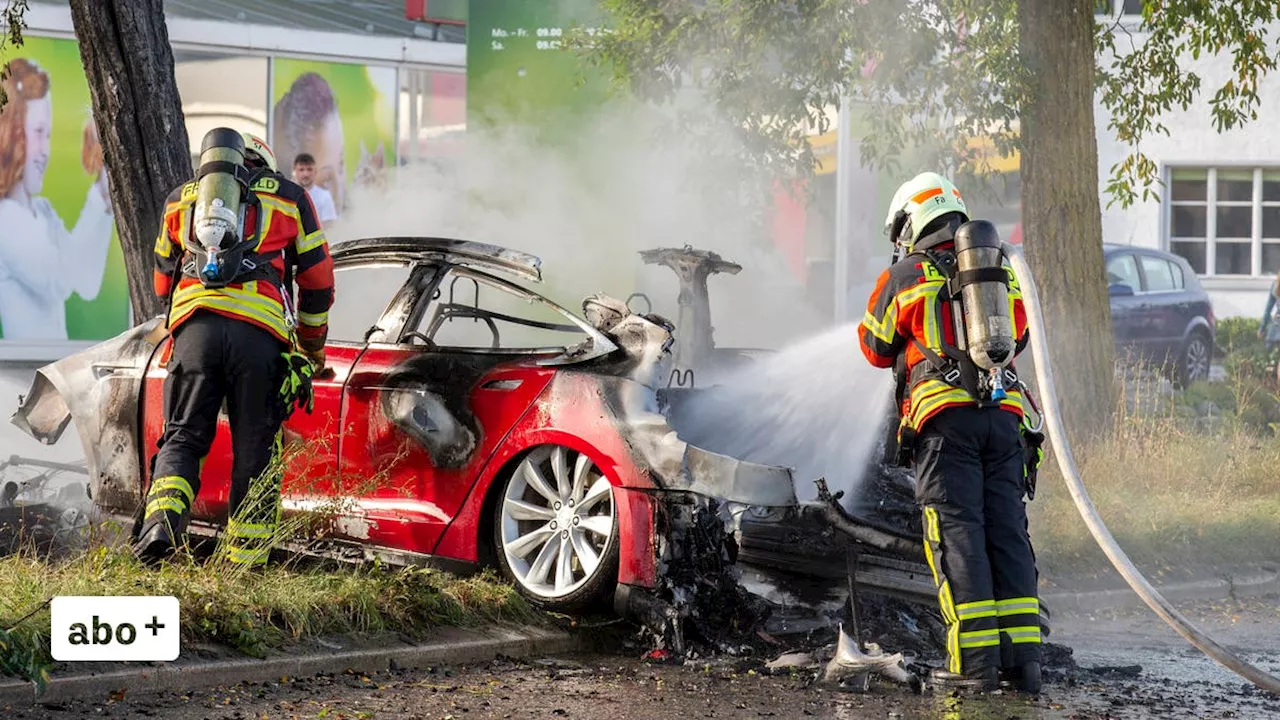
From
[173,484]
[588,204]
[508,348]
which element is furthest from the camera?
[588,204]

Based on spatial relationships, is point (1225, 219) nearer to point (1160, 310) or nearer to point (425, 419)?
point (1160, 310)

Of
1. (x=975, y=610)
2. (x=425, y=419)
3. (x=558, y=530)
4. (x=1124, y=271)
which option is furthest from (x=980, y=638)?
(x=1124, y=271)

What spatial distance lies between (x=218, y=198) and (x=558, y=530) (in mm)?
1768

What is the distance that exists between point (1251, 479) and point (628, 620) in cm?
617

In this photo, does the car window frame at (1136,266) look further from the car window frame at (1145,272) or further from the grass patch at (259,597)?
the grass patch at (259,597)

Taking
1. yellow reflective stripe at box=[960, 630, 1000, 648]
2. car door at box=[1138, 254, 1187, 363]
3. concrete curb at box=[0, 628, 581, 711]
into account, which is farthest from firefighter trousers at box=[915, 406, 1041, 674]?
car door at box=[1138, 254, 1187, 363]

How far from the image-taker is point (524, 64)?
526 inches

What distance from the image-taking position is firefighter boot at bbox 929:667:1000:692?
5852 millimetres

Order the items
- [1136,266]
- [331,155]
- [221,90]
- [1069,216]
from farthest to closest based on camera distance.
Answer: [1136,266], [331,155], [221,90], [1069,216]

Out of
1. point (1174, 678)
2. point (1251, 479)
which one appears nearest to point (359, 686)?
point (1174, 678)

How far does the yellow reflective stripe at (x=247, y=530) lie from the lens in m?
6.27

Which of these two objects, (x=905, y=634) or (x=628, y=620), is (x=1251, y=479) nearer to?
(x=905, y=634)

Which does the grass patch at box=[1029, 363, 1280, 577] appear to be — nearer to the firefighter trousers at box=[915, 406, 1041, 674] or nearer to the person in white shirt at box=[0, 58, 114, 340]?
the firefighter trousers at box=[915, 406, 1041, 674]

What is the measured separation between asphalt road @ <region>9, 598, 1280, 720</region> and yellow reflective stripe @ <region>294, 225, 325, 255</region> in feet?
5.76
